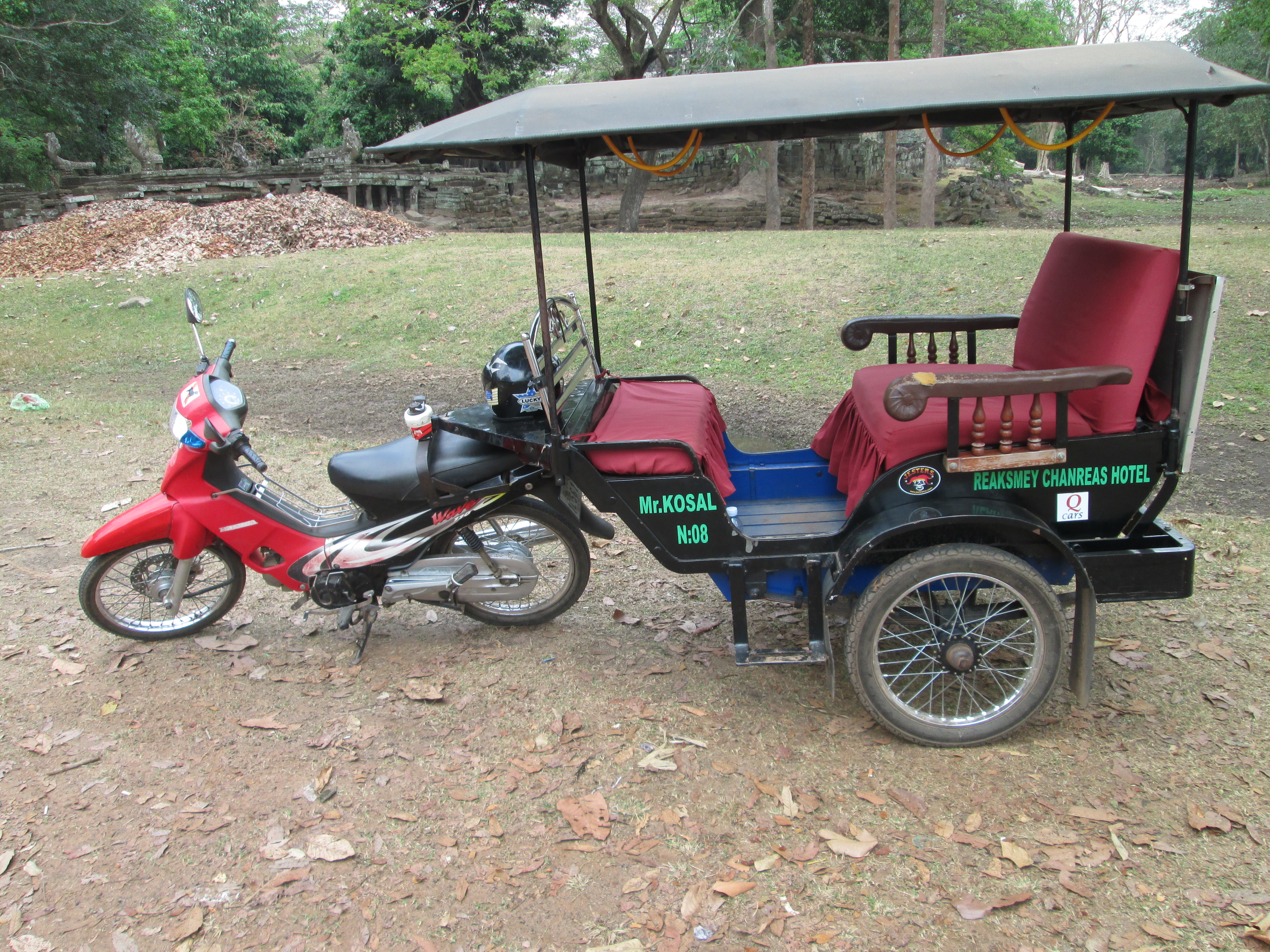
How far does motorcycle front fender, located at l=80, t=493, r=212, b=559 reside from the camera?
3.81 metres

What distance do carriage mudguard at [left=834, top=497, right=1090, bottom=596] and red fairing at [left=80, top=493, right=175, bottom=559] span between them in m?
2.79

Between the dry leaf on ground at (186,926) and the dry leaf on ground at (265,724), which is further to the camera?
the dry leaf on ground at (265,724)

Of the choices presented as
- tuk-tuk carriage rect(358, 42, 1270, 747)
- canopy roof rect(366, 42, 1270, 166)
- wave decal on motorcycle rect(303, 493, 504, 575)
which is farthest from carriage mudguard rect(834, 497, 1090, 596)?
wave decal on motorcycle rect(303, 493, 504, 575)

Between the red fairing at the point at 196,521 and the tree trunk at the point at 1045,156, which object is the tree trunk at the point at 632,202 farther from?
the tree trunk at the point at 1045,156

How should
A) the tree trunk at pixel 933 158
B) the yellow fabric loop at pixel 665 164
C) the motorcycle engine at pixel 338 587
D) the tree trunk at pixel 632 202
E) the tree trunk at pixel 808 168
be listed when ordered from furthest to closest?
the tree trunk at pixel 632 202 < the tree trunk at pixel 808 168 < the tree trunk at pixel 933 158 < the motorcycle engine at pixel 338 587 < the yellow fabric loop at pixel 665 164

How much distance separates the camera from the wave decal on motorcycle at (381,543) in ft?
12.6

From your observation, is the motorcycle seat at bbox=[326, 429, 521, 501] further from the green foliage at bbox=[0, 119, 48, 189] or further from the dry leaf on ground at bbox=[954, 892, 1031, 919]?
the green foliage at bbox=[0, 119, 48, 189]

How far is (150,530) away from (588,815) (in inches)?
89.5

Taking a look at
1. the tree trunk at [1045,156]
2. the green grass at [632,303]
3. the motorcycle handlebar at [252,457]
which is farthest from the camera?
the tree trunk at [1045,156]

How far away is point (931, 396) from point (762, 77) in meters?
1.24

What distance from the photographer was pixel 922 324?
14.4 feet

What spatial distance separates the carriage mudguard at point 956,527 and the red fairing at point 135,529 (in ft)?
9.16

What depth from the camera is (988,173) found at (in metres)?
22.0

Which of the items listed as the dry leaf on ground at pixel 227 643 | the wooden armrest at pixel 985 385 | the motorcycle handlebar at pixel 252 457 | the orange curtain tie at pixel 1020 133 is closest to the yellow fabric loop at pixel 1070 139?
the orange curtain tie at pixel 1020 133
